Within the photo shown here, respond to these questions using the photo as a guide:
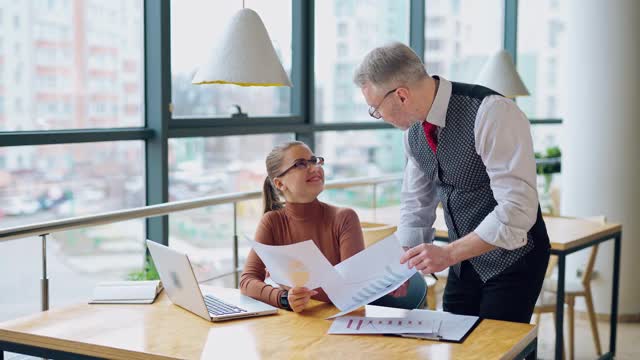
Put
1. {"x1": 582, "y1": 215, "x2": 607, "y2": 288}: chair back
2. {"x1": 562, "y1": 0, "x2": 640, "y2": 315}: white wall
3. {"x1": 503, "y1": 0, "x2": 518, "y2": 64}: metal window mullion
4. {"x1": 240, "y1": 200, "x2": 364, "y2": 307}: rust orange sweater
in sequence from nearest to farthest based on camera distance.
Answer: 1. {"x1": 240, "y1": 200, "x2": 364, "y2": 307}: rust orange sweater
2. {"x1": 582, "y1": 215, "x2": 607, "y2": 288}: chair back
3. {"x1": 562, "y1": 0, "x2": 640, "y2": 315}: white wall
4. {"x1": 503, "y1": 0, "x2": 518, "y2": 64}: metal window mullion

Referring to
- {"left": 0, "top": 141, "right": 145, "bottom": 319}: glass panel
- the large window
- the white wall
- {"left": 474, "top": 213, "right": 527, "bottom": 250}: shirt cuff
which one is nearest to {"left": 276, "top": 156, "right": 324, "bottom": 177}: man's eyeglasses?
{"left": 474, "top": 213, "right": 527, "bottom": 250}: shirt cuff

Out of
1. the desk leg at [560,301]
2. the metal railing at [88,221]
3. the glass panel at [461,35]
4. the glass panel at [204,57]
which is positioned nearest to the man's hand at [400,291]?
the metal railing at [88,221]

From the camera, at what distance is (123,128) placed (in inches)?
153

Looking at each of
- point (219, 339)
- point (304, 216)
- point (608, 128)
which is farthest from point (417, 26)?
point (219, 339)

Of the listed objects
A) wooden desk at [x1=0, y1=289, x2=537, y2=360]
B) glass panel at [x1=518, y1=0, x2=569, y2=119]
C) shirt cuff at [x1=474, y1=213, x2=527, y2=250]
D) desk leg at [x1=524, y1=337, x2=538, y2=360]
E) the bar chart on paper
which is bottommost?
desk leg at [x1=524, y1=337, x2=538, y2=360]

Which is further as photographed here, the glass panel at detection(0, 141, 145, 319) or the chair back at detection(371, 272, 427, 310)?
the glass panel at detection(0, 141, 145, 319)

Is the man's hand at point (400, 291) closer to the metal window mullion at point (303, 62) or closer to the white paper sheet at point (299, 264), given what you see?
the white paper sheet at point (299, 264)

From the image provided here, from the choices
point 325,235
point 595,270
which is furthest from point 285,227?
point 595,270

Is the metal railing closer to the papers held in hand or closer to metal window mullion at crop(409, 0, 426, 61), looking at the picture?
the papers held in hand

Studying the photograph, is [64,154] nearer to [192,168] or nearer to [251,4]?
[192,168]

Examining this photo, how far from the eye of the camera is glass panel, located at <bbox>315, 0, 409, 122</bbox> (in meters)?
5.16

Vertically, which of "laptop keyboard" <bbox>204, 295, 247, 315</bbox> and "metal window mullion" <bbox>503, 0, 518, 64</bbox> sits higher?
"metal window mullion" <bbox>503, 0, 518, 64</bbox>

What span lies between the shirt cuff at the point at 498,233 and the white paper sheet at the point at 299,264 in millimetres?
385

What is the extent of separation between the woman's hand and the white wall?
3383mm
